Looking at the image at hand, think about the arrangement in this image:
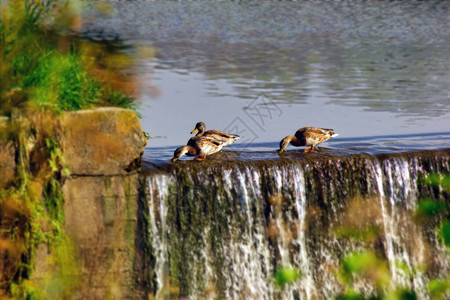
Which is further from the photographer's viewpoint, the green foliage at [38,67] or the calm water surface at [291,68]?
the calm water surface at [291,68]

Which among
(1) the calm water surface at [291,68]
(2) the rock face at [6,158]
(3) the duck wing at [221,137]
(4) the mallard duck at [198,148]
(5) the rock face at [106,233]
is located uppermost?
(1) the calm water surface at [291,68]

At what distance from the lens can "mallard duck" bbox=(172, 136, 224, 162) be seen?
7.70 meters

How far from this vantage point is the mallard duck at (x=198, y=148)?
7.70 metres

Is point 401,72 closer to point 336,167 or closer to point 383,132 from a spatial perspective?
point 383,132

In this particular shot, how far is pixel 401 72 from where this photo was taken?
55.3 feet

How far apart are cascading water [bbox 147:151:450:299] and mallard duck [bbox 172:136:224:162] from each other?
19cm

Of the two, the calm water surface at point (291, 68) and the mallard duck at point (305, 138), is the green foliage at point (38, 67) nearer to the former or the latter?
the calm water surface at point (291, 68)

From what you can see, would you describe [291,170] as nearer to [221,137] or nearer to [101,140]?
[221,137]

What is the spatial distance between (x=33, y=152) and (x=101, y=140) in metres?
0.58

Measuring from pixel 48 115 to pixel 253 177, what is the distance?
226cm

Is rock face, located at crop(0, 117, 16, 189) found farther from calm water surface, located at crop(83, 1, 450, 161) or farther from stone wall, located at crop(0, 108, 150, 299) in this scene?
calm water surface, located at crop(83, 1, 450, 161)

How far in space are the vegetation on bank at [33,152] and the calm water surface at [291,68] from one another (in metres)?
0.75

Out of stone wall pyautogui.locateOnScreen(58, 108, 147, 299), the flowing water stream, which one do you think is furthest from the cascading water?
stone wall pyautogui.locateOnScreen(58, 108, 147, 299)

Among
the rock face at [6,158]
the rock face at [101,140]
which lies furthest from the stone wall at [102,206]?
the rock face at [6,158]
